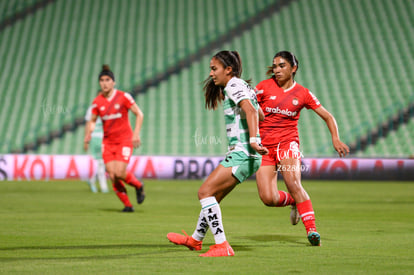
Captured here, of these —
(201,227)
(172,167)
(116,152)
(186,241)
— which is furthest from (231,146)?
(172,167)

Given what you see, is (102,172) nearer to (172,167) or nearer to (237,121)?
(172,167)

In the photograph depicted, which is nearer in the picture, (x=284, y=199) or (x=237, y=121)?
(x=237, y=121)

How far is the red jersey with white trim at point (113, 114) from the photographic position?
11109 millimetres

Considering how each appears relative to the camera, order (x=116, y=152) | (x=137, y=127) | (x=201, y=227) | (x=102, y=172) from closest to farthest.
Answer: (x=201, y=227) → (x=137, y=127) → (x=116, y=152) → (x=102, y=172)

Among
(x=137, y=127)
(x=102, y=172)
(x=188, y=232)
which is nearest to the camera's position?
(x=188, y=232)

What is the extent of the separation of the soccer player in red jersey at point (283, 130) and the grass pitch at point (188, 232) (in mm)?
563

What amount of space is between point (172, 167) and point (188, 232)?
12797 millimetres

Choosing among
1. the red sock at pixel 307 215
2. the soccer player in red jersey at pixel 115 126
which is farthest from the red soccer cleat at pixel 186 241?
the soccer player in red jersey at pixel 115 126

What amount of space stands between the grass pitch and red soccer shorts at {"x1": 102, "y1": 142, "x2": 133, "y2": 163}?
0.90 meters

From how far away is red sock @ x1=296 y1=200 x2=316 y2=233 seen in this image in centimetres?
715

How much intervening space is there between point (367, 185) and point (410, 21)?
462 inches

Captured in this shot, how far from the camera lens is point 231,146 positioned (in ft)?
20.5

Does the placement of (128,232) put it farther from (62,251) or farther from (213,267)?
(213,267)

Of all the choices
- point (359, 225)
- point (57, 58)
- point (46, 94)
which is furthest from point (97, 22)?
point (359, 225)
